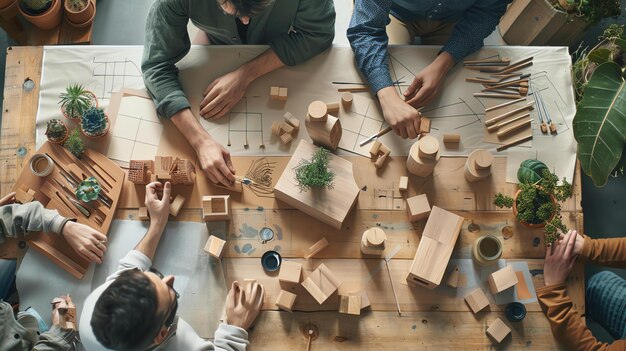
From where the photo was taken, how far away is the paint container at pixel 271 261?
2.04 m

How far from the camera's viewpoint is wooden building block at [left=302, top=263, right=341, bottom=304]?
6.41 feet

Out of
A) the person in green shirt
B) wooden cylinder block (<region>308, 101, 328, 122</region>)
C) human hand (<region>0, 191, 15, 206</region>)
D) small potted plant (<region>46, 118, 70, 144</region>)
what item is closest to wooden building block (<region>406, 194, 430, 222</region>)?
wooden cylinder block (<region>308, 101, 328, 122</region>)

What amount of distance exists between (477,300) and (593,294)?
0.58m

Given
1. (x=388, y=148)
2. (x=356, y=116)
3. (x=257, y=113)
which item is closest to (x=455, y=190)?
(x=388, y=148)

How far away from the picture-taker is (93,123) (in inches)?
83.3

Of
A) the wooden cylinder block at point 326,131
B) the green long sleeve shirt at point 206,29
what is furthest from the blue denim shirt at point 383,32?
the wooden cylinder block at point 326,131

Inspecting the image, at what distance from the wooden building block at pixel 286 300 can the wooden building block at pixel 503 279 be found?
0.74m

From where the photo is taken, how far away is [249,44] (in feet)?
7.61

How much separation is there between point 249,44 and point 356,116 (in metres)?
0.57

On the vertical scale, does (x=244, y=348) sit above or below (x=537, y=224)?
below

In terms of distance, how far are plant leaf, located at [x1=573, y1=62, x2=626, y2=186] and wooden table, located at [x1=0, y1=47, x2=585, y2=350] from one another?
27cm

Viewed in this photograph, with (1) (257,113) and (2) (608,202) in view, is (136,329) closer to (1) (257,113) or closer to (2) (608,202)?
(1) (257,113)

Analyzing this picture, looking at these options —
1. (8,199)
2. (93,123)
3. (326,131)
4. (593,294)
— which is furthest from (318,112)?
(593,294)

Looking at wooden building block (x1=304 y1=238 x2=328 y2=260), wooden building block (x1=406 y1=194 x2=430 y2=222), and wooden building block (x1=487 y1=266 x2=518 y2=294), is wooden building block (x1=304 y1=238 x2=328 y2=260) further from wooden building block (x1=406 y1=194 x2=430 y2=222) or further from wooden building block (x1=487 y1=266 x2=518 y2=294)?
wooden building block (x1=487 y1=266 x2=518 y2=294)
